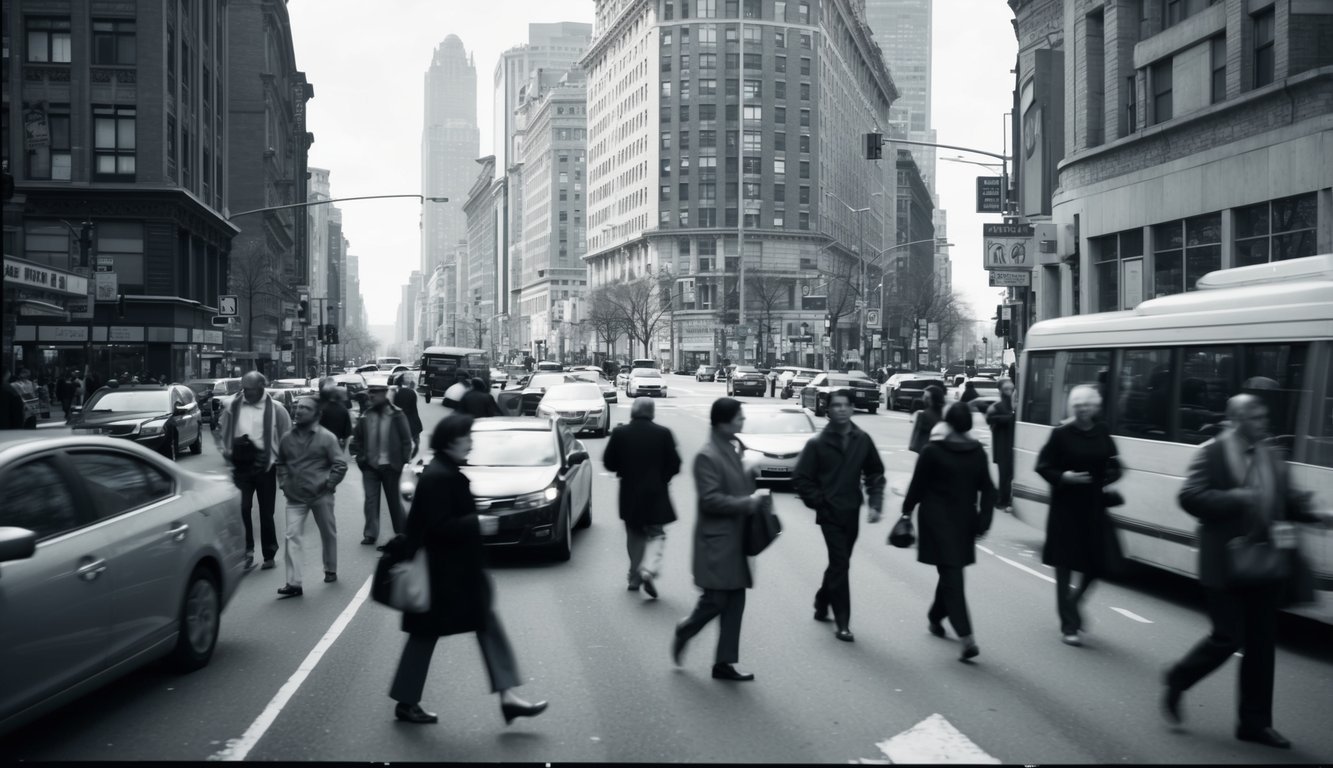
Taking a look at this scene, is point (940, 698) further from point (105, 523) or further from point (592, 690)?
point (105, 523)

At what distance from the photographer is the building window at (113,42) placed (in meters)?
46.7

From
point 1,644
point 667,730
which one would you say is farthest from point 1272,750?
point 1,644

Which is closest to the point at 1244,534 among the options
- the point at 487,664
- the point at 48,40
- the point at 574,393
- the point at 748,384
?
the point at 487,664

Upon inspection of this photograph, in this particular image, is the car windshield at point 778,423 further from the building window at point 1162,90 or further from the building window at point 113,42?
the building window at point 113,42

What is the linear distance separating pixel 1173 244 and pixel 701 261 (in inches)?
3434

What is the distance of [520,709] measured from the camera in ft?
19.8

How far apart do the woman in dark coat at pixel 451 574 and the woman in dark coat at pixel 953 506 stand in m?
3.09

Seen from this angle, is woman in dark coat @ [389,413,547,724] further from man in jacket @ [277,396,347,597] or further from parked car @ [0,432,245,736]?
man in jacket @ [277,396,347,597]

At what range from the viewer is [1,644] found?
501 centimetres

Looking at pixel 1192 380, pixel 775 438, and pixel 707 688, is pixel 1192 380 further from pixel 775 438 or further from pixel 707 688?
pixel 775 438

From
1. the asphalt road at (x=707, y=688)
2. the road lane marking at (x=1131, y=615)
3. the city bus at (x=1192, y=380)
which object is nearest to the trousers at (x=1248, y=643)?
the asphalt road at (x=707, y=688)

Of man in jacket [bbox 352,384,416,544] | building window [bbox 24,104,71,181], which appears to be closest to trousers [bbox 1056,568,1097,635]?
man in jacket [bbox 352,384,416,544]

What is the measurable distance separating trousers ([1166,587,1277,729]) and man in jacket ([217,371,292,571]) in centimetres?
772

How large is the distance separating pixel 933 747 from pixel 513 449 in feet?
23.8
